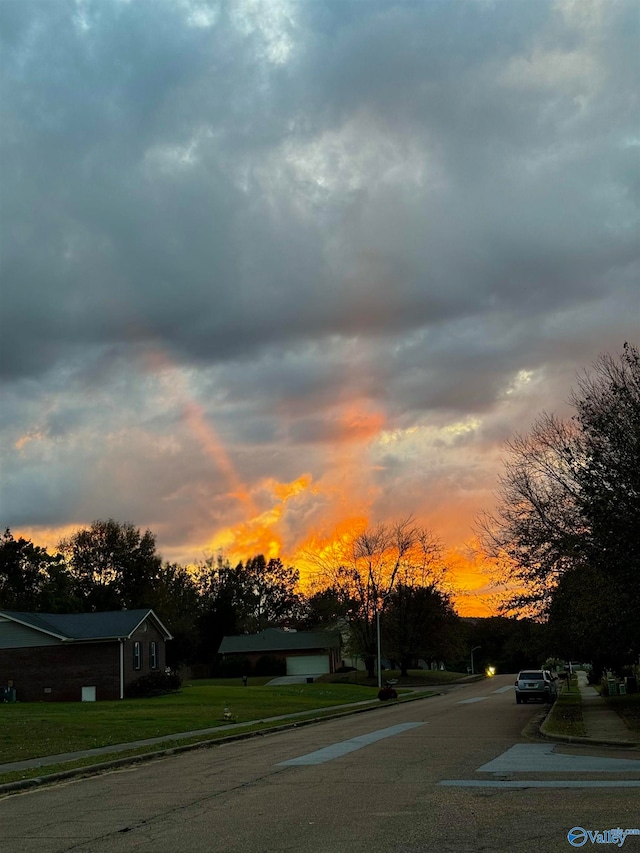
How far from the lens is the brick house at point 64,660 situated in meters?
52.7

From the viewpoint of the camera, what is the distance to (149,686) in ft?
174

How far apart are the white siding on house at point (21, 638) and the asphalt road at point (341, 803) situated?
36.5m

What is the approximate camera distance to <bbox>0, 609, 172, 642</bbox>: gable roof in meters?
53.3

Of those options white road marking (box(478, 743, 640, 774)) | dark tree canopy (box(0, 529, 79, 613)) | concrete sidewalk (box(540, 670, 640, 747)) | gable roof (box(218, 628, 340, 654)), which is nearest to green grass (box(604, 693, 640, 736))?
concrete sidewalk (box(540, 670, 640, 747))

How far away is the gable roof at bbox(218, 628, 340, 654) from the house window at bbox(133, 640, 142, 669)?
3331 centimetres

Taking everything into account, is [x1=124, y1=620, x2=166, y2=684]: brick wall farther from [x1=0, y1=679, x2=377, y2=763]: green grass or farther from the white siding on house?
the white siding on house

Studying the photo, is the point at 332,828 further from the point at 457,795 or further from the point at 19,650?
the point at 19,650

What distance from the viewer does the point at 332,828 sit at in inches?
384

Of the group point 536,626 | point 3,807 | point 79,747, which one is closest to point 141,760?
point 79,747

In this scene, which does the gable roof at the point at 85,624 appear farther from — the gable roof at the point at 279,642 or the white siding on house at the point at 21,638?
the gable roof at the point at 279,642

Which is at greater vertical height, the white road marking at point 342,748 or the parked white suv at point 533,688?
the white road marking at point 342,748

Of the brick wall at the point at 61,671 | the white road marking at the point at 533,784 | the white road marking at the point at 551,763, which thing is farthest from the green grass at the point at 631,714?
the brick wall at the point at 61,671

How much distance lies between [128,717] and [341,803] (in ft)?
75.7

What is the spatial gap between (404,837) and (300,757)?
393 inches
